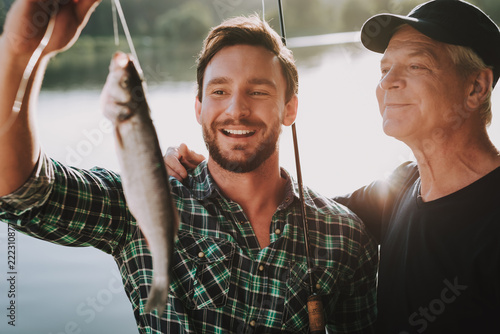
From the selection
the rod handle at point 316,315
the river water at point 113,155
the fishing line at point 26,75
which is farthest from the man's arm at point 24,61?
the rod handle at point 316,315

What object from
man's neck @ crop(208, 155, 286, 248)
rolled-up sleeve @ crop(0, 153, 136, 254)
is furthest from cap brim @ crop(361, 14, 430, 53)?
rolled-up sleeve @ crop(0, 153, 136, 254)

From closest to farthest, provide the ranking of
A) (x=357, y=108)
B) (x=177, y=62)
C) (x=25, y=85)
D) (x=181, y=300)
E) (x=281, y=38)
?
(x=25, y=85), (x=181, y=300), (x=281, y=38), (x=357, y=108), (x=177, y=62)

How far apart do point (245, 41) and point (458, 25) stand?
1063mm

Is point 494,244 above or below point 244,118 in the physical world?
below

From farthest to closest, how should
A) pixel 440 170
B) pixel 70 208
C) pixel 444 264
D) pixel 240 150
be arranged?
pixel 240 150 → pixel 440 170 → pixel 444 264 → pixel 70 208

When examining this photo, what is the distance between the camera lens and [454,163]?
230cm

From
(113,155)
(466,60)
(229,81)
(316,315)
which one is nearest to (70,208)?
(229,81)

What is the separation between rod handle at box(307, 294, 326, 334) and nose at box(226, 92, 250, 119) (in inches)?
36.9

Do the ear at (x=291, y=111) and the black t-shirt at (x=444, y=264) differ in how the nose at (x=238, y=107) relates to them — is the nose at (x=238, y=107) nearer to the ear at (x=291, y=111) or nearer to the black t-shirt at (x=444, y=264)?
the ear at (x=291, y=111)

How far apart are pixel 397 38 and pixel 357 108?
12.2 meters

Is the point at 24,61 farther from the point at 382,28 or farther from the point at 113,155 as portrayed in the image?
the point at 113,155

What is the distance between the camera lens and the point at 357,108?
47.6 feet

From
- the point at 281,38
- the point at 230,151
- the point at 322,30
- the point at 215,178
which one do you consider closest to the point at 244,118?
the point at 230,151

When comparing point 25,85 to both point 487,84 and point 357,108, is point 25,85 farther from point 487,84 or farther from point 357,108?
point 357,108
